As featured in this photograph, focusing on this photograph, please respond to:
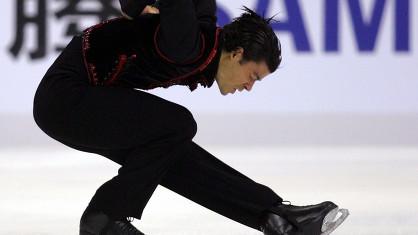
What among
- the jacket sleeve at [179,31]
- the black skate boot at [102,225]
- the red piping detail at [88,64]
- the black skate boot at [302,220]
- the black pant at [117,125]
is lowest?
the black skate boot at [102,225]

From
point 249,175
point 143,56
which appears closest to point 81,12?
point 249,175

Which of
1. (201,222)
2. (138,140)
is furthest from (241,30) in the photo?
(201,222)

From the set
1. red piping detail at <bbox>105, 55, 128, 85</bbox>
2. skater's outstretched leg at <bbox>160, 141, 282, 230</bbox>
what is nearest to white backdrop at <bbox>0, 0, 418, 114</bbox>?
skater's outstretched leg at <bbox>160, 141, 282, 230</bbox>

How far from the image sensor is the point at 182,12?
6.54ft

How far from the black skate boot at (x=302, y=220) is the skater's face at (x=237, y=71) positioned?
1.15 ft

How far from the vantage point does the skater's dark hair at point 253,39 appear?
2.17 meters

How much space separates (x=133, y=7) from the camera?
7.21ft

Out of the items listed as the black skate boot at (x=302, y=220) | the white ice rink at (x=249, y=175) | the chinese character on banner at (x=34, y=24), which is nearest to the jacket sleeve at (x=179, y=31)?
the black skate boot at (x=302, y=220)

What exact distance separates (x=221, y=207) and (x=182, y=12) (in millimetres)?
609

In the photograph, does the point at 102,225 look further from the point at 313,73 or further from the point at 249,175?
the point at 313,73

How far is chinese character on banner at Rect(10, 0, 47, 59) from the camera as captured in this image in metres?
5.20

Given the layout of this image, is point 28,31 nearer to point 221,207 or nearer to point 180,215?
point 180,215

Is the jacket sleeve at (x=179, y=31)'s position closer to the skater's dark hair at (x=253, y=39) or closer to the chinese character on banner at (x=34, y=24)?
the skater's dark hair at (x=253, y=39)

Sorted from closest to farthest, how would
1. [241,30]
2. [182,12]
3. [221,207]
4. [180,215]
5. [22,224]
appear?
[182,12] < [241,30] < [221,207] < [22,224] < [180,215]
